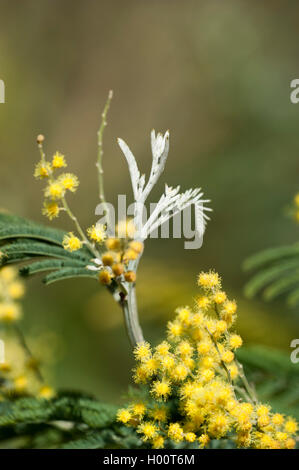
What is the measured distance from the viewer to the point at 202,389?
498 mm

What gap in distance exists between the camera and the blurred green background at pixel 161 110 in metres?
2.43

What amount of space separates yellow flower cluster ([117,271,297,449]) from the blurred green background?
3.93 feet

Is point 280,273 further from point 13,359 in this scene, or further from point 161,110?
point 161,110

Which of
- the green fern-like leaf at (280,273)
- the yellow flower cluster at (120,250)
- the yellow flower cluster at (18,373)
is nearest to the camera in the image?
the yellow flower cluster at (120,250)

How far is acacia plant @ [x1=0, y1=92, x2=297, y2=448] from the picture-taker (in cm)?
50

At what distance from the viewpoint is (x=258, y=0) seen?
4.01 m

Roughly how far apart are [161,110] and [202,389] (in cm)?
379

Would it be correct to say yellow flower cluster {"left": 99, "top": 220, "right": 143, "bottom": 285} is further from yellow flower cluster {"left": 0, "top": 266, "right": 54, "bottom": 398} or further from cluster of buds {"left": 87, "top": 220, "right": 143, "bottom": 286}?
yellow flower cluster {"left": 0, "top": 266, "right": 54, "bottom": 398}

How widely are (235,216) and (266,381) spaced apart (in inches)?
75.1

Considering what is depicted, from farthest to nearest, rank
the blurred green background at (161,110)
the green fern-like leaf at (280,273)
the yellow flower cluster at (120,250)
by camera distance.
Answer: the blurred green background at (161,110), the green fern-like leaf at (280,273), the yellow flower cluster at (120,250)

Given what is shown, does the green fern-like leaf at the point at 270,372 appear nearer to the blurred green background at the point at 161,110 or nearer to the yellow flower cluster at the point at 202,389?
the yellow flower cluster at the point at 202,389

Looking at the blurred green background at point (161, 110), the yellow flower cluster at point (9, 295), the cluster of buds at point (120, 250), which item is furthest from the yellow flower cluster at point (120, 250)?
the blurred green background at point (161, 110)

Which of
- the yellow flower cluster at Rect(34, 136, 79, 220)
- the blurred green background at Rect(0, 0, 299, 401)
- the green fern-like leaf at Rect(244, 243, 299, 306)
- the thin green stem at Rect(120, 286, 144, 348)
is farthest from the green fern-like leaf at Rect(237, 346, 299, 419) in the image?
the blurred green background at Rect(0, 0, 299, 401)

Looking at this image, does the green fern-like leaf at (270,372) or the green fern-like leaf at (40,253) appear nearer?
the green fern-like leaf at (40,253)
